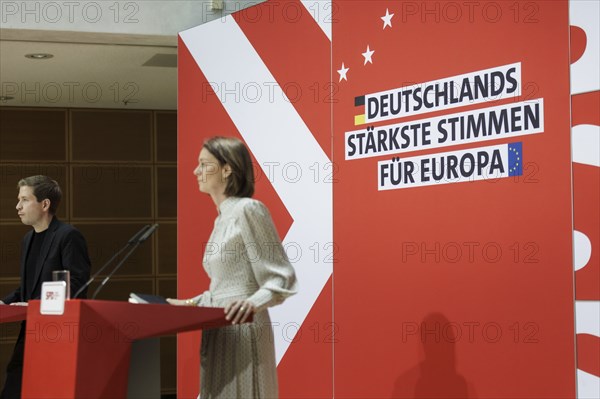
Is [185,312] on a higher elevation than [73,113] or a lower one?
lower

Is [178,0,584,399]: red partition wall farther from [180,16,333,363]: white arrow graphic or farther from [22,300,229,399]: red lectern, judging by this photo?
[22,300,229,399]: red lectern

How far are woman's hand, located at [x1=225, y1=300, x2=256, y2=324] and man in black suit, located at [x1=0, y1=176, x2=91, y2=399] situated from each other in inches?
63.0

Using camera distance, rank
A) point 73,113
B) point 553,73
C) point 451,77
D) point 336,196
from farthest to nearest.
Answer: point 73,113 → point 336,196 → point 451,77 → point 553,73

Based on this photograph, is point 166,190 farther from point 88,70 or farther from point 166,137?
point 88,70

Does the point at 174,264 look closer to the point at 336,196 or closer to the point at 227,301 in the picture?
the point at 336,196

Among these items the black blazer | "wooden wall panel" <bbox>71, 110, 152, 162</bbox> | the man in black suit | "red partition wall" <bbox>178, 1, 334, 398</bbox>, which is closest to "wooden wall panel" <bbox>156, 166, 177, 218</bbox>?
"wooden wall panel" <bbox>71, 110, 152, 162</bbox>

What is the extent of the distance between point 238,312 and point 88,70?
179 inches

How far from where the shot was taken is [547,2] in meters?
3.40

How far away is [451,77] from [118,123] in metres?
4.83

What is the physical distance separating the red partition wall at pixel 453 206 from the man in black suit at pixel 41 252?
120 centimetres

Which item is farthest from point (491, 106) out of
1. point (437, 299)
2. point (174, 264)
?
point (174, 264)

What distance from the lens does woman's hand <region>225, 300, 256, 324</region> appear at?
7.91 ft

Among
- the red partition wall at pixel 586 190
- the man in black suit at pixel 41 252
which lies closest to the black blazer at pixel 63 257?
the man in black suit at pixel 41 252

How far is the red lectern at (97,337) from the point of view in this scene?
93.2 inches
